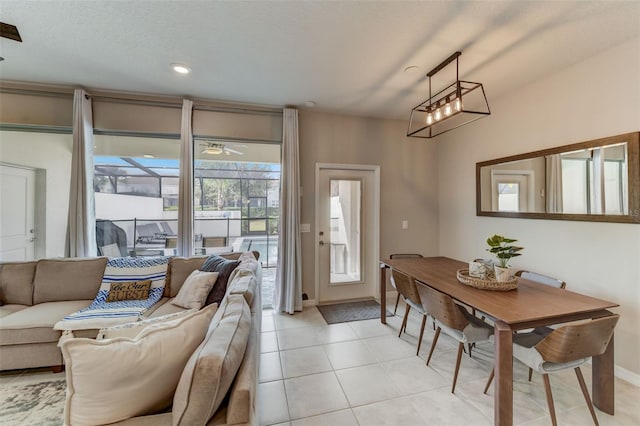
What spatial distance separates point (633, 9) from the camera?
1.78 meters

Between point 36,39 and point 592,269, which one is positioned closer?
point 36,39

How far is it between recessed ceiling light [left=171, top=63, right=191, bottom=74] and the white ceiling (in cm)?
7

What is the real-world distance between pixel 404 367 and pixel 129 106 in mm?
4227

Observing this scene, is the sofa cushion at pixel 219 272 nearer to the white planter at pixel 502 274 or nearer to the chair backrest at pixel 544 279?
the white planter at pixel 502 274

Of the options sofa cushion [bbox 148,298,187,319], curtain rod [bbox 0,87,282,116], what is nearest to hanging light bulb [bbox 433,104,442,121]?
curtain rod [bbox 0,87,282,116]

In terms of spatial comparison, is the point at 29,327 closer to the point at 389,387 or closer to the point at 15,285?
the point at 15,285

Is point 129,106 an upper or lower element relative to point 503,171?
upper

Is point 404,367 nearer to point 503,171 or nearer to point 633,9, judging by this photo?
point 503,171

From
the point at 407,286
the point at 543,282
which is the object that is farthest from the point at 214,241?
the point at 543,282

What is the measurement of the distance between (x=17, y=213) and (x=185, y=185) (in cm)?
203

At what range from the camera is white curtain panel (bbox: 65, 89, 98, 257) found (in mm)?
2885

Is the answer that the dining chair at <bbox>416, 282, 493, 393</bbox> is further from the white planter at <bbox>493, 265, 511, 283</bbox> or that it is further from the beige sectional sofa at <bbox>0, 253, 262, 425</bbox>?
the beige sectional sofa at <bbox>0, 253, 262, 425</bbox>

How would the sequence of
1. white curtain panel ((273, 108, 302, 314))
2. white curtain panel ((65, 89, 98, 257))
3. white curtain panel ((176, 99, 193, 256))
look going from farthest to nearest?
white curtain panel ((273, 108, 302, 314)), white curtain panel ((176, 99, 193, 256)), white curtain panel ((65, 89, 98, 257))

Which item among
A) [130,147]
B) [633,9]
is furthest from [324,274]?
[633,9]
